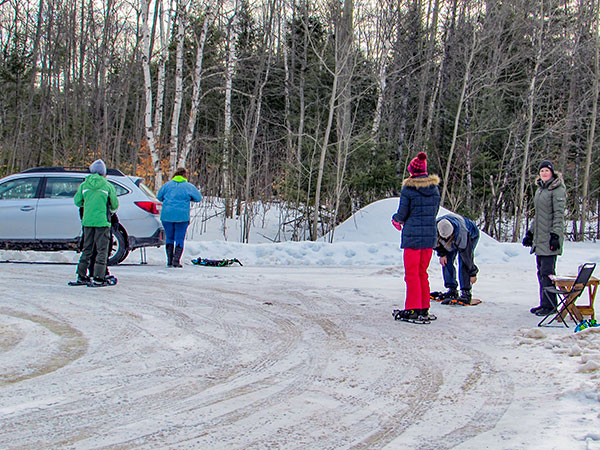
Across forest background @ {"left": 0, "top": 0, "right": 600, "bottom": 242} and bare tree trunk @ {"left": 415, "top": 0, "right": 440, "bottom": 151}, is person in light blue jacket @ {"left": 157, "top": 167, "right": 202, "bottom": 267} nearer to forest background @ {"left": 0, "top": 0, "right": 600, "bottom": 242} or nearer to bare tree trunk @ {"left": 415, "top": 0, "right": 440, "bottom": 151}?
forest background @ {"left": 0, "top": 0, "right": 600, "bottom": 242}

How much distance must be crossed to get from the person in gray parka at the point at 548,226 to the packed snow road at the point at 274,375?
0.48 meters

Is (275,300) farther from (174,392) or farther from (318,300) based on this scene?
(174,392)

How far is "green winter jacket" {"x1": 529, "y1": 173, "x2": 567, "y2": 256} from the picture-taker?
779 cm

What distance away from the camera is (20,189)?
1179 centimetres

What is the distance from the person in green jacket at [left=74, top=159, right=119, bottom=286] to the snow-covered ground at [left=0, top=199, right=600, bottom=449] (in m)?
0.50

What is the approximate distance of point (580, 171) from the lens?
99.9ft

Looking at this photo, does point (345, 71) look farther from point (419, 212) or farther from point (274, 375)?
point (274, 375)

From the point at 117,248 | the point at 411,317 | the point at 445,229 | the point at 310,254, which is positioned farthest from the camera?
the point at 310,254

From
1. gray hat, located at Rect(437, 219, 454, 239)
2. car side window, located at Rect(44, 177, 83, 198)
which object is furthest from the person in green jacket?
gray hat, located at Rect(437, 219, 454, 239)

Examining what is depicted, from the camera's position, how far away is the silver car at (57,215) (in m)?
11.6

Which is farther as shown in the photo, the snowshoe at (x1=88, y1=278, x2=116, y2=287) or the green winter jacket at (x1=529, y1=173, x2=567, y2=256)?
the snowshoe at (x1=88, y1=278, x2=116, y2=287)

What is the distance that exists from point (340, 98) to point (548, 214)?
15035mm

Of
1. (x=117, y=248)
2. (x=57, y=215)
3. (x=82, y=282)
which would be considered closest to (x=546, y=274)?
(x=82, y=282)

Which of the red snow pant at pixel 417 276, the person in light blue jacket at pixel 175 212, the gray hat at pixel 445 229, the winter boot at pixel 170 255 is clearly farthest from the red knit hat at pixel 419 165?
the winter boot at pixel 170 255
